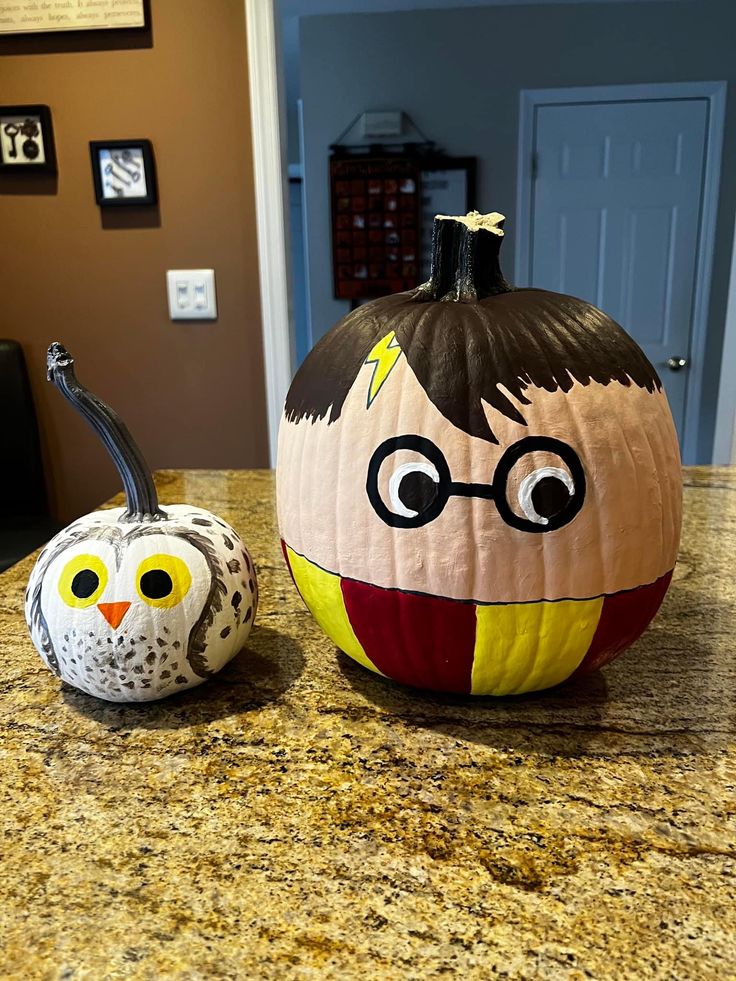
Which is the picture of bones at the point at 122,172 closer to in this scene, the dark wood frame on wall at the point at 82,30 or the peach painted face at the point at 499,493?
the dark wood frame on wall at the point at 82,30

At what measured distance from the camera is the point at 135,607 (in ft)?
1.78

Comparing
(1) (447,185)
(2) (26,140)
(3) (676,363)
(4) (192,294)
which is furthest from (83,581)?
(3) (676,363)

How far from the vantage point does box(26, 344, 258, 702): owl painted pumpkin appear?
0.54m

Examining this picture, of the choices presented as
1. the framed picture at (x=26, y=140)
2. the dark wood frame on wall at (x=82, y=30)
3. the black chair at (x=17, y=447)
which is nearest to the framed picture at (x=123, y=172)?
the framed picture at (x=26, y=140)

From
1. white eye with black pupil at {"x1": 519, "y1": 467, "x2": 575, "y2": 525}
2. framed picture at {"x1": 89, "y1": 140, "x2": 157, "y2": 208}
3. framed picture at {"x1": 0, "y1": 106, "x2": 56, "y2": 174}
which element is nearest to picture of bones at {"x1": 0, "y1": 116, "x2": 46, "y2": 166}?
framed picture at {"x1": 0, "y1": 106, "x2": 56, "y2": 174}

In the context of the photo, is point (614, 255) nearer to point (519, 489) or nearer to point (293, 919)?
point (519, 489)

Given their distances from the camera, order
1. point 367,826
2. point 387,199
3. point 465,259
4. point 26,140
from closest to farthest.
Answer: point 367,826, point 465,259, point 26,140, point 387,199

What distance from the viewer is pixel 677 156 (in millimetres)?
3279

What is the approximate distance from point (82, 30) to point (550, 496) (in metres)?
1.98

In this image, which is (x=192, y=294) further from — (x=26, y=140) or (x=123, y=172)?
(x=26, y=140)

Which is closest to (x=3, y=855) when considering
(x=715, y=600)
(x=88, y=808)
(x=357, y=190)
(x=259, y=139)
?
(x=88, y=808)

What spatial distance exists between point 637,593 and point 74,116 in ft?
6.52

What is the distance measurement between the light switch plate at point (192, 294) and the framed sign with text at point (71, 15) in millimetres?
603

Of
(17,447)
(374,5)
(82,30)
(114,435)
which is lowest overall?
(17,447)
